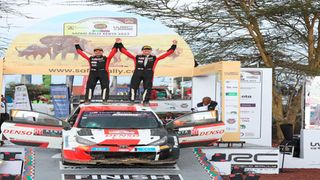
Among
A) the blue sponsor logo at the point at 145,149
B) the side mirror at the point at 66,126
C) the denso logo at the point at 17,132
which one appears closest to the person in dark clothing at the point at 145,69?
the denso logo at the point at 17,132

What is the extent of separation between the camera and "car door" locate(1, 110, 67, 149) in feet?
39.6

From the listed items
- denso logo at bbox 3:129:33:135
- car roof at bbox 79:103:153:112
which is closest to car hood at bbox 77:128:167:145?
car roof at bbox 79:103:153:112

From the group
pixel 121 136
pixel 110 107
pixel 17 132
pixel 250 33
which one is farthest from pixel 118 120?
pixel 250 33

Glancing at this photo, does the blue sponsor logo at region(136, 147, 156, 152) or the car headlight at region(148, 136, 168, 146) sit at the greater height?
the car headlight at region(148, 136, 168, 146)

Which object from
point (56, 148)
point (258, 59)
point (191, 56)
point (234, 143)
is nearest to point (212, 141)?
point (234, 143)

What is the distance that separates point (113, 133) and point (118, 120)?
0.74m

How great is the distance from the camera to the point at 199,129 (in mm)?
12734

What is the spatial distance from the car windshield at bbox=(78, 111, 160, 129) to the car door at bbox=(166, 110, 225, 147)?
96 centimetres

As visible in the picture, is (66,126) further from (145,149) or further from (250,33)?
(250,33)

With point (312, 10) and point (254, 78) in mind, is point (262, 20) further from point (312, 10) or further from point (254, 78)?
point (254, 78)

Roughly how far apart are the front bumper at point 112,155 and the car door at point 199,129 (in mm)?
1958

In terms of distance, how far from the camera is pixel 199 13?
19531 millimetres

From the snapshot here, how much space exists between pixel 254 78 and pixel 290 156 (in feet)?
8.26

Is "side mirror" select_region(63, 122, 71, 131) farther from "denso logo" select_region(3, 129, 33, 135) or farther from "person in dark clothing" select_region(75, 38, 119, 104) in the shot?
"person in dark clothing" select_region(75, 38, 119, 104)
